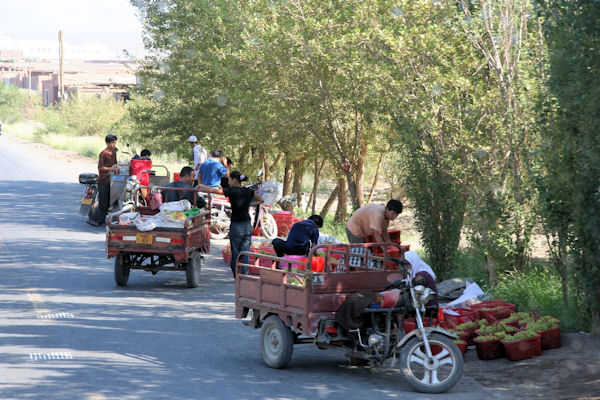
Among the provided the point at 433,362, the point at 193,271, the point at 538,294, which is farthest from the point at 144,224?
the point at 433,362

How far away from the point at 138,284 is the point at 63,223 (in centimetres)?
816

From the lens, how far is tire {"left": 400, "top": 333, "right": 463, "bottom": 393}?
24.9 feet

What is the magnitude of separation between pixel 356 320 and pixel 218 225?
38.8 ft

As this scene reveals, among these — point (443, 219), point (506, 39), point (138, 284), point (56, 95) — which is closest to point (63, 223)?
point (138, 284)

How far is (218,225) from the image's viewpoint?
64.2 feet

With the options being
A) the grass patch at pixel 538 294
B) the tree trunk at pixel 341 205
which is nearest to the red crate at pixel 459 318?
the grass patch at pixel 538 294

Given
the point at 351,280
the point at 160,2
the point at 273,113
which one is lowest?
the point at 351,280

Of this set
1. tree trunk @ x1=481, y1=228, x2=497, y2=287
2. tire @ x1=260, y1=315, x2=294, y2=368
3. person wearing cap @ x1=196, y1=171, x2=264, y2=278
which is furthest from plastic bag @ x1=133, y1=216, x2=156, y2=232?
tree trunk @ x1=481, y1=228, x2=497, y2=287

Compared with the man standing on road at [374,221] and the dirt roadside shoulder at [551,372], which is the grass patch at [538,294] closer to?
the dirt roadside shoulder at [551,372]

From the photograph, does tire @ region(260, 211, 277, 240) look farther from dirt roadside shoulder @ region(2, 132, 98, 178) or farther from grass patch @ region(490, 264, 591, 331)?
dirt roadside shoulder @ region(2, 132, 98, 178)

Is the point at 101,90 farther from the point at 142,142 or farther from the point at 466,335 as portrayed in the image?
the point at 466,335

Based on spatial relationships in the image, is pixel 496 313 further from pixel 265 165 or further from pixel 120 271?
pixel 265 165

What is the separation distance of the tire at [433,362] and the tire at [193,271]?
627 centimetres

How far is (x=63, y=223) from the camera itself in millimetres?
21109
